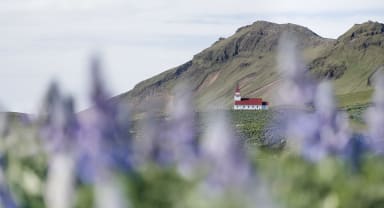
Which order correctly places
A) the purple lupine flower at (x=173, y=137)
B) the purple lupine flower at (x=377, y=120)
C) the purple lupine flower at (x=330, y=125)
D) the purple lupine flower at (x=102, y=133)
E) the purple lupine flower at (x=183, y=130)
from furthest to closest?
1. the purple lupine flower at (x=377, y=120)
2. the purple lupine flower at (x=330, y=125)
3. the purple lupine flower at (x=183, y=130)
4. the purple lupine flower at (x=173, y=137)
5. the purple lupine flower at (x=102, y=133)

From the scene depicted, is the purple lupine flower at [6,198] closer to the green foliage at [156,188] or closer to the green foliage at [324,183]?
the green foliage at [156,188]

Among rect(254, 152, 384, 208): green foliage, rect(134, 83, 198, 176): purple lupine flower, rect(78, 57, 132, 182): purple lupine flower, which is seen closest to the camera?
rect(78, 57, 132, 182): purple lupine flower

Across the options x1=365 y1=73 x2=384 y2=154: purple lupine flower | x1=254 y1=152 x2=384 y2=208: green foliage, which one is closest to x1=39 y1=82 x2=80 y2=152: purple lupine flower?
x1=254 y1=152 x2=384 y2=208: green foliage

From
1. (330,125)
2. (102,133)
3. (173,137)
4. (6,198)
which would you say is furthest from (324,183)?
(6,198)

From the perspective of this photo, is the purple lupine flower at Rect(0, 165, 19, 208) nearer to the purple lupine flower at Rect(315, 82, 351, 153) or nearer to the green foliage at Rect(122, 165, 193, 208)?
the green foliage at Rect(122, 165, 193, 208)

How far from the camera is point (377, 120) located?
4734mm

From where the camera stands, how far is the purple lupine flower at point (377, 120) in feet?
14.9

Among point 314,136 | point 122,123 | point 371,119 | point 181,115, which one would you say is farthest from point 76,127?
point 371,119

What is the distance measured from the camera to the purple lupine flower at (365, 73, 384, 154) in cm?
455

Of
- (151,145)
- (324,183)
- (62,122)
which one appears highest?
(62,122)

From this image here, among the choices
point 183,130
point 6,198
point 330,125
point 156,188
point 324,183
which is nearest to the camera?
point 156,188

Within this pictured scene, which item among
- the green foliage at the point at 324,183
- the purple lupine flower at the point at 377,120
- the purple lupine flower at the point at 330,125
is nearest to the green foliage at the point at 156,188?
the green foliage at the point at 324,183

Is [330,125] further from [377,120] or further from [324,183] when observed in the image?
[324,183]

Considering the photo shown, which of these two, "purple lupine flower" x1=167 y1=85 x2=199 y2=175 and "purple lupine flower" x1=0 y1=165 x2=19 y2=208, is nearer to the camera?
"purple lupine flower" x1=0 y1=165 x2=19 y2=208
